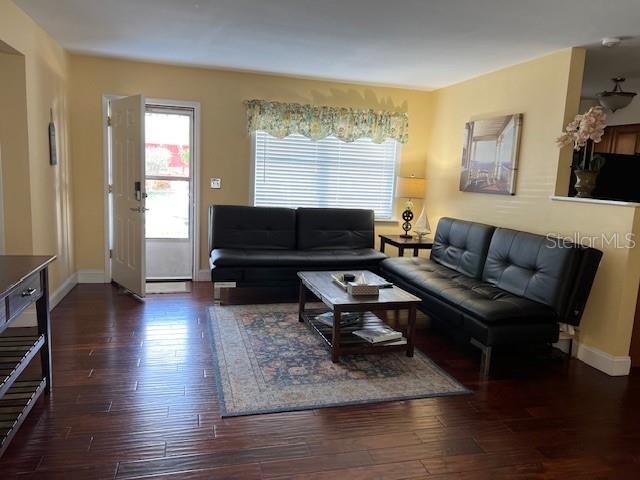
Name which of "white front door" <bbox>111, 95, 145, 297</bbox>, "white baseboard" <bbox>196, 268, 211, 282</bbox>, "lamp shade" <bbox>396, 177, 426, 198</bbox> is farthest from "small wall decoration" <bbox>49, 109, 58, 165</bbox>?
"lamp shade" <bbox>396, 177, 426, 198</bbox>

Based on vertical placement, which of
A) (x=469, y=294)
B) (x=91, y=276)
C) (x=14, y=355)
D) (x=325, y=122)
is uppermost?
(x=325, y=122)

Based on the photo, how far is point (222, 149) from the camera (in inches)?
208

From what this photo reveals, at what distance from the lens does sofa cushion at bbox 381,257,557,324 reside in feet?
10.4

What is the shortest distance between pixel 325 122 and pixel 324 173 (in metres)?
0.60

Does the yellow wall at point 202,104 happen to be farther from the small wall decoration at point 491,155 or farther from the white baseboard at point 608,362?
the white baseboard at point 608,362

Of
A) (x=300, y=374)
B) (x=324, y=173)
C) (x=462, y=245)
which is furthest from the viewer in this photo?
(x=324, y=173)

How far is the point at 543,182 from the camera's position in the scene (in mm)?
3957

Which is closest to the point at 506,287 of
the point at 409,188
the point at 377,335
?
the point at 377,335

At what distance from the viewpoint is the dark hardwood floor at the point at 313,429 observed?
2.10 m

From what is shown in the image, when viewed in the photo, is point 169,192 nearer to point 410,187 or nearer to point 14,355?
point 410,187

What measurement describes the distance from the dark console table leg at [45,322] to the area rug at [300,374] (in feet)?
3.10

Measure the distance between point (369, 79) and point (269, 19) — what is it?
214cm

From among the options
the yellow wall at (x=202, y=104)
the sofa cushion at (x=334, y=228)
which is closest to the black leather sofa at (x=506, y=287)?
the sofa cushion at (x=334, y=228)

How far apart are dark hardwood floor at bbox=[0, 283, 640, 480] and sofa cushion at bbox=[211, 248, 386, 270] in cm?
119
